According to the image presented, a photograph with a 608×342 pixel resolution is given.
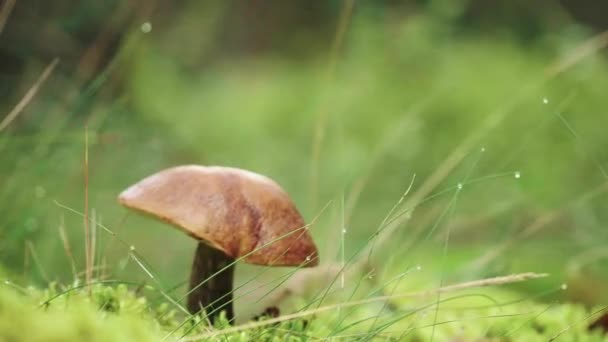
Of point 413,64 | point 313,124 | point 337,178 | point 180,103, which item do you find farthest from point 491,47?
point 180,103

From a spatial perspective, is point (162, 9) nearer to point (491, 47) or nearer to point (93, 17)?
point (93, 17)

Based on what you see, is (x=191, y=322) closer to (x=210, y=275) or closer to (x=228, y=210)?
(x=210, y=275)

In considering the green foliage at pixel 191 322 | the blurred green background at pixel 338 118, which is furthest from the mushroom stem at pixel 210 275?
the blurred green background at pixel 338 118

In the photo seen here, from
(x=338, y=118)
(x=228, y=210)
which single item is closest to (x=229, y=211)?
(x=228, y=210)

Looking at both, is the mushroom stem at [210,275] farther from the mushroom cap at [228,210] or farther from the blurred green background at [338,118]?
the blurred green background at [338,118]

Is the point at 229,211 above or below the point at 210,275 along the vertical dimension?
above

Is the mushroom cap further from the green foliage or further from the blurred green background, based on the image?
the blurred green background
